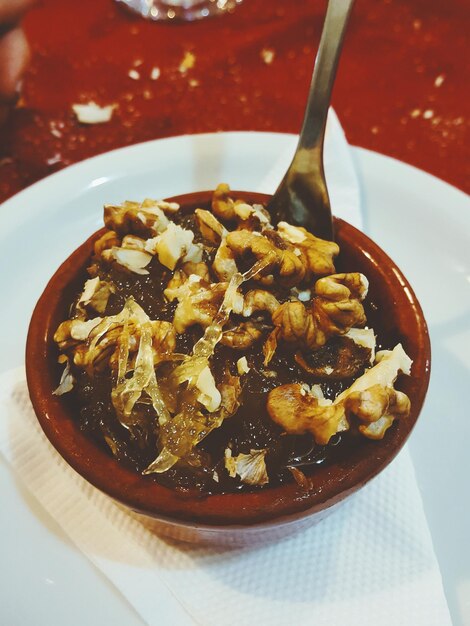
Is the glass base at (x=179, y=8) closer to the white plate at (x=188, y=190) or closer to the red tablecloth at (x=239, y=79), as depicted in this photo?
the red tablecloth at (x=239, y=79)

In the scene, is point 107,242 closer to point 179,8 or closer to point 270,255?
point 270,255

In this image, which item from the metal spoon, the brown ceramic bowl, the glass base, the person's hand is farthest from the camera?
the glass base

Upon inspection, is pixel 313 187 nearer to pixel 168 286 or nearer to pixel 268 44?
pixel 168 286

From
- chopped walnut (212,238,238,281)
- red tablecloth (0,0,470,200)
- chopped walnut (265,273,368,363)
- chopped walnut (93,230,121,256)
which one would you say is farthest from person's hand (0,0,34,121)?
chopped walnut (265,273,368,363)

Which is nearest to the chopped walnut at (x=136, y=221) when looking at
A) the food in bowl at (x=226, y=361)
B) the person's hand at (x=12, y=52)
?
the food in bowl at (x=226, y=361)

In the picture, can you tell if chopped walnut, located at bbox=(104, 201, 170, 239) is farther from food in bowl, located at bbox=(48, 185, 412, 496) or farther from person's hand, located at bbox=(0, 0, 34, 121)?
person's hand, located at bbox=(0, 0, 34, 121)

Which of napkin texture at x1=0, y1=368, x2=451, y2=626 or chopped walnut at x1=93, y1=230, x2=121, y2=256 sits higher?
chopped walnut at x1=93, y1=230, x2=121, y2=256
